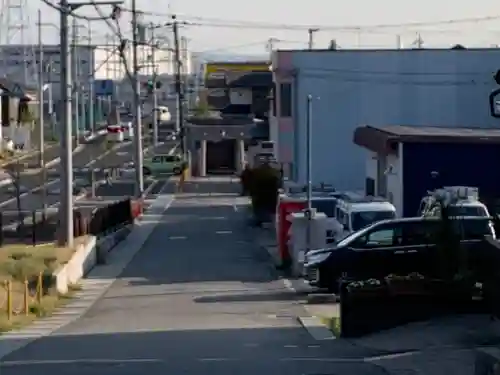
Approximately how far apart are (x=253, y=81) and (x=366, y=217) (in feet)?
169

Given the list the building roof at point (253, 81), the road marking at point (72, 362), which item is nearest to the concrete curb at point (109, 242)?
the road marking at point (72, 362)

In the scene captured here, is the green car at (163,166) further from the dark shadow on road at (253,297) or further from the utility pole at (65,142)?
the dark shadow on road at (253,297)

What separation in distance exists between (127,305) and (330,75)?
31.1 m

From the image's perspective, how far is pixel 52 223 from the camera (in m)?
49.6

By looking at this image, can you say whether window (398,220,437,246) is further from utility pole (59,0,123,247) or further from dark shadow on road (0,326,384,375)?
utility pole (59,0,123,247)

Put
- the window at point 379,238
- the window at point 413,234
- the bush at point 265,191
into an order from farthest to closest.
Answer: the bush at point 265,191
the window at point 379,238
the window at point 413,234

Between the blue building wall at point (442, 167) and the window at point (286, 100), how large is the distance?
21592mm

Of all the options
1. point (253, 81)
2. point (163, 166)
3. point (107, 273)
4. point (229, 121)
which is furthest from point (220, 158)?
point (107, 273)

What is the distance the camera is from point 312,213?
33875 millimetres

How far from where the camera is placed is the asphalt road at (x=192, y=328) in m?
15.7

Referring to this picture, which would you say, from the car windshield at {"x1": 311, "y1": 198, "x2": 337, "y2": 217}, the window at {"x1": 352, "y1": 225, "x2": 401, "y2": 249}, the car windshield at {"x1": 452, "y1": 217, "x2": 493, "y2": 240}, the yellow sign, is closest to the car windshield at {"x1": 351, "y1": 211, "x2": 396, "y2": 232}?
the window at {"x1": 352, "y1": 225, "x2": 401, "y2": 249}

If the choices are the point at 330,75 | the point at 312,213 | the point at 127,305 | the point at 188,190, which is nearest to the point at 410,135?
the point at 312,213

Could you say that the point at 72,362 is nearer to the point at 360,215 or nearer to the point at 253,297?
the point at 253,297

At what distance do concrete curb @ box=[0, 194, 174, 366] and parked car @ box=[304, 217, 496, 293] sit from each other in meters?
5.37
